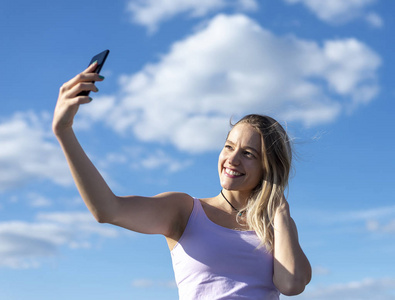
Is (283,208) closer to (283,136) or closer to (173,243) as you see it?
(283,136)

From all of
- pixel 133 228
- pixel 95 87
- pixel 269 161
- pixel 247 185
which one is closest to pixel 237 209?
pixel 247 185

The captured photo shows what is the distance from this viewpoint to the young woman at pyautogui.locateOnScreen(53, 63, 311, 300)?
4.03 metres

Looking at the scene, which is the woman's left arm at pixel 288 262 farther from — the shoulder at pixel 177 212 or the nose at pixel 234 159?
the shoulder at pixel 177 212

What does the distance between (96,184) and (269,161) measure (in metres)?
2.11

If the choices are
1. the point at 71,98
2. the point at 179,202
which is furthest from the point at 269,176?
the point at 71,98

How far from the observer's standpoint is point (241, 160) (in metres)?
5.25

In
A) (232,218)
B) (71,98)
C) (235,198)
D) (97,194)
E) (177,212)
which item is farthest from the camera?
(235,198)

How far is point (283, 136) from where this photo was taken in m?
5.55

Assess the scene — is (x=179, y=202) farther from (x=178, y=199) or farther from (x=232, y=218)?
(x=232, y=218)

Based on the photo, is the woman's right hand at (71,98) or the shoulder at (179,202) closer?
the woman's right hand at (71,98)

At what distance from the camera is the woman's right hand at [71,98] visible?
140 inches

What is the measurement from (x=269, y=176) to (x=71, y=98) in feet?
8.18

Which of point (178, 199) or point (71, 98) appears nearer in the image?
point (71, 98)

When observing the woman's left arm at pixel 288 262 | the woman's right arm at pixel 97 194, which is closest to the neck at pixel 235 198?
the woman's left arm at pixel 288 262
